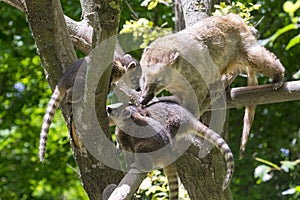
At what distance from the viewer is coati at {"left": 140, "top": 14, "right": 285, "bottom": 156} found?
4.13 m

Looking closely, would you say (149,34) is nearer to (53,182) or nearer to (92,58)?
(92,58)

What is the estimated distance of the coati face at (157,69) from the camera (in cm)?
405

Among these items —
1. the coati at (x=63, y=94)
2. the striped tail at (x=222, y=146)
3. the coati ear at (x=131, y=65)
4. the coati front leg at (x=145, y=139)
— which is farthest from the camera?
the coati ear at (x=131, y=65)

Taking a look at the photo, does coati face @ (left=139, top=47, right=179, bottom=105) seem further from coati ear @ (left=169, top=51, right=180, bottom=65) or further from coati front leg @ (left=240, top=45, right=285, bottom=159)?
coati front leg @ (left=240, top=45, right=285, bottom=159)

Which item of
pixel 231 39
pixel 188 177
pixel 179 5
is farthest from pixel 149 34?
pixel 188 177

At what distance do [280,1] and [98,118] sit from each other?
4163 mm

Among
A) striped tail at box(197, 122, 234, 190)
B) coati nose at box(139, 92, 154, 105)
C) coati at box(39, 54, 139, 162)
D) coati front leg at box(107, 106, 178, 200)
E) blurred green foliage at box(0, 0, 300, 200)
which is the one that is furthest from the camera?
blurred green foliage at box(0, 0, 300, 200)

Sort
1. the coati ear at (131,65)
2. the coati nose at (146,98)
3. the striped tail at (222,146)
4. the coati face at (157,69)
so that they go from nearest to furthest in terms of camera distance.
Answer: the striped tail at (222,146) < the coati nose at (146,98) < the coati face at (157,69) < the coati ear at (131,65)

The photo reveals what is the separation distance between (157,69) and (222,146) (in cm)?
114

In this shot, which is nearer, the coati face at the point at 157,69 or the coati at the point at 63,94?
the coati at the point at 63,94

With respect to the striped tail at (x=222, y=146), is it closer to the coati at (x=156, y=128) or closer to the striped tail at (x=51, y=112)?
the coati at (x=156, y=128)

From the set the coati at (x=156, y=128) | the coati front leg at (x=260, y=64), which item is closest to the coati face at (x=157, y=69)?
the coati at (x=156, y=128)

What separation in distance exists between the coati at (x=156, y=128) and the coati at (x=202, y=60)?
0.48 meters

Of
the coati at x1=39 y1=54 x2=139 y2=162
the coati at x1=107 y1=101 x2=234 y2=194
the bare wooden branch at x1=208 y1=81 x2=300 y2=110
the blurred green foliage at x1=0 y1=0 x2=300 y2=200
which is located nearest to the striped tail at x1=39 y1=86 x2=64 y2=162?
the coati at x1=39 y1=54 x2=139 y2=162
